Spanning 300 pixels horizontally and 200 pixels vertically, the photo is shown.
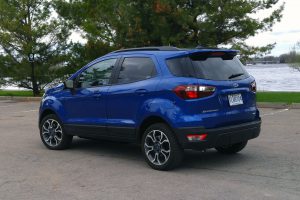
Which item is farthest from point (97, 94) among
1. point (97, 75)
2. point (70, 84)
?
point (70, 84)

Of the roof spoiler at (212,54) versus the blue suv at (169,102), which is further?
the roof spoiler at (212,54)

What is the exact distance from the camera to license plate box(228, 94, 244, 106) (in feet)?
21.2

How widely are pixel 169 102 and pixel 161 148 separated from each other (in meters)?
0.69

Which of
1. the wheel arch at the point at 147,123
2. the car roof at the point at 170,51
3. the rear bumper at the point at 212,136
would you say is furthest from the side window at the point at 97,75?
the rear bumper at the point at 212,136

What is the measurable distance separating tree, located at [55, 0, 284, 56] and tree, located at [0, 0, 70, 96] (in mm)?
4083

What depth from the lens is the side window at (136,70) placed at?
6762mm

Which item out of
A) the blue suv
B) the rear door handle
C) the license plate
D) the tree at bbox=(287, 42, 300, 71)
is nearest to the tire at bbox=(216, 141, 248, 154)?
the blue suv

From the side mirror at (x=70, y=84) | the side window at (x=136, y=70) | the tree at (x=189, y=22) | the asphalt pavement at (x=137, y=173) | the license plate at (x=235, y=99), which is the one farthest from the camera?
the tree at (x=189, y=22)

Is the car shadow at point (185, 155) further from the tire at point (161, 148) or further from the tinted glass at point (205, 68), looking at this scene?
the tinted glass at point (205, 68)

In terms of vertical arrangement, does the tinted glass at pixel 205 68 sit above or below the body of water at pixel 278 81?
above

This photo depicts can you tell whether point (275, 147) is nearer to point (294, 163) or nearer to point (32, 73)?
point (294, 163)

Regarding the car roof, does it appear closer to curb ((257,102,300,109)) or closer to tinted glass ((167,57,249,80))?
tinted glass ((167,57,249,80))

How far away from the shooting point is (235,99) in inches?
257

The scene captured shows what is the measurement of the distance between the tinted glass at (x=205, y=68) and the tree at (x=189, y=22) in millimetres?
10523
